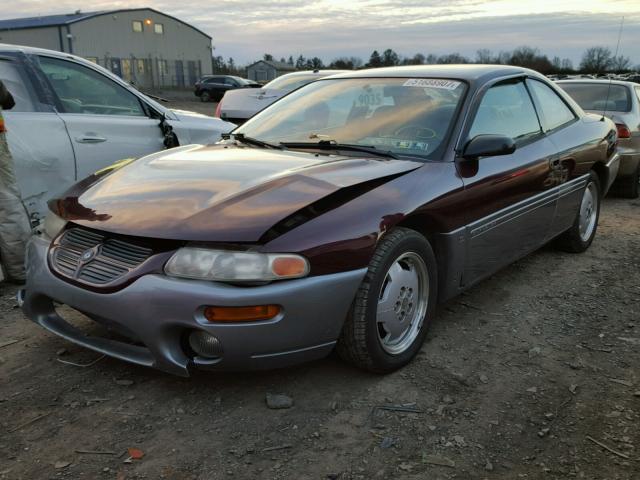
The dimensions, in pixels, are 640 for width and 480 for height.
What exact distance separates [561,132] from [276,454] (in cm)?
335

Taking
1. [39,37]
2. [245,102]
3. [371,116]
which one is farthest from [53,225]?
[39,37]

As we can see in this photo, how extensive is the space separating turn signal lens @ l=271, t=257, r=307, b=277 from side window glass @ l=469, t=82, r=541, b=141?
155cm

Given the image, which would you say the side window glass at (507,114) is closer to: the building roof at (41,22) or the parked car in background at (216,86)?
the parked car in background at (216,86)

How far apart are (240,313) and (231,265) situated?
0.20 meters

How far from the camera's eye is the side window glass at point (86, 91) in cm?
473

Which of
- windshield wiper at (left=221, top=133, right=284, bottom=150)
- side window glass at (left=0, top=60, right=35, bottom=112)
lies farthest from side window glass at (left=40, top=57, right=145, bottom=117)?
windshield wiper at (left=221, top=133, right=284, bottom=150)

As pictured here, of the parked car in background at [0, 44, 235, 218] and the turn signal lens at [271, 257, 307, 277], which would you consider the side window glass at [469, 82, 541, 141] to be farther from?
the parked car in background at [0, 44, 235, 218]

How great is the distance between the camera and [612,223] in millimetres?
6316

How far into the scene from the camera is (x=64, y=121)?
4.62 metres

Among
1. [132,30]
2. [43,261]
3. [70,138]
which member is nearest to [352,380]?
[43,261]

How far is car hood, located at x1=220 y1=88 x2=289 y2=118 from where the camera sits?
8641 mm

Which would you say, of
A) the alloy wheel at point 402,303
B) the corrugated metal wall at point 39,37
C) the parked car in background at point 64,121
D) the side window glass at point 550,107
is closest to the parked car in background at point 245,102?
the parked car in background at point 64,121

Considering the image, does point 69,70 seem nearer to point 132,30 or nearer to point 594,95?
point 594,95

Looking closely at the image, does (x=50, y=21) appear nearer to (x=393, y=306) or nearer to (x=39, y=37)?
(x=39, y=37)
